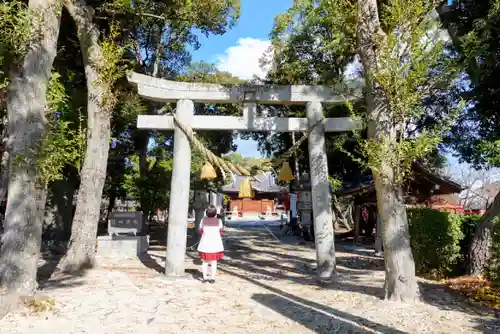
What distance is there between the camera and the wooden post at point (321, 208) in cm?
765

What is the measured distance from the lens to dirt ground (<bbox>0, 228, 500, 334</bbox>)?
183 inches

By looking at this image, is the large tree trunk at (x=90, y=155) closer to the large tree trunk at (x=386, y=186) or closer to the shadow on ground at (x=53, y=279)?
the shadow on ground at (x=53, y=279)

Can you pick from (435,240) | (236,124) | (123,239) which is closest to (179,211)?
(236,124)

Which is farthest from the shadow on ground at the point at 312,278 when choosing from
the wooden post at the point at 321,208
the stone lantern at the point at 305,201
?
the stone lantern at the point at 305,201

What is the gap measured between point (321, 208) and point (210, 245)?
2263 mm

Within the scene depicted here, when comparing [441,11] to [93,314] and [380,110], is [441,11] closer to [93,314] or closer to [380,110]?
[380,110]

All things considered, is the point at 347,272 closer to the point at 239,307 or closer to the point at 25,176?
the point at 239,307

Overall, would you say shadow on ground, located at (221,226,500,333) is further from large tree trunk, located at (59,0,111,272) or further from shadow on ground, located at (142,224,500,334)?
large tree trunk, located at (59,0,111,272)

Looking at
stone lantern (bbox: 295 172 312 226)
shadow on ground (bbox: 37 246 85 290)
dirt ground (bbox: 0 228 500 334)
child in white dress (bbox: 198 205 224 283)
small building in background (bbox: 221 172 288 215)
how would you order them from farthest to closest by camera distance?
1. small building in background (bbox: 221 172 288 215)
2. stone lantern (bbox: 295 172 312 226)
3. child in white dress (bbox: 198 205 224 283)
4. shadow on ground (bbox: 37 246 85 290)
5. dirt ground (bbox: 0 228 500 334)

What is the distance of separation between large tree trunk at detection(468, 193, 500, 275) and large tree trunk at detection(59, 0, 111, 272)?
7452 millimetres

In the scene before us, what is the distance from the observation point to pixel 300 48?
1752 cm

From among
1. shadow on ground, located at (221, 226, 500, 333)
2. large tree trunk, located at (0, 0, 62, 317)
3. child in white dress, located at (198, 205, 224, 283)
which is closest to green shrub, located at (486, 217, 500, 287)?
shadow on ground, located at (221, 226, 500, 333)

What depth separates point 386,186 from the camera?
5.73 m

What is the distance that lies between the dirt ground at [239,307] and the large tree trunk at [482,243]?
1038mm
